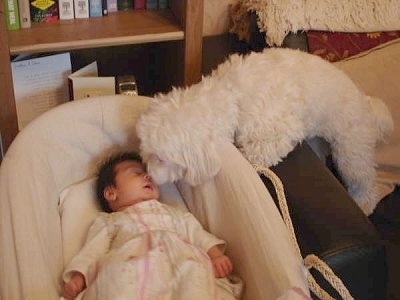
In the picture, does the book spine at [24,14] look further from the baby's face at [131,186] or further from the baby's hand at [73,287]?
the baby's hand at [73,287]

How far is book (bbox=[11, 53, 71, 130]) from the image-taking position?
1.68 meters

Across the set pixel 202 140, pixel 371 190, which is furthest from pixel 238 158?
pixel 371 190

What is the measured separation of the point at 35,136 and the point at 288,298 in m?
0.70

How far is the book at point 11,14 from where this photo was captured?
157 centimetres

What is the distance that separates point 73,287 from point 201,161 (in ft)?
1.23

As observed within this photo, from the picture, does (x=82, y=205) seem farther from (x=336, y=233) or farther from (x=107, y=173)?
(x=336, y=233)

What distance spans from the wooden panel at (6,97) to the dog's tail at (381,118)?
101 centimetres

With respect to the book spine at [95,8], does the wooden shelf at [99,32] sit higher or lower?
lower

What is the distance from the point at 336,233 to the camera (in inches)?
42.1

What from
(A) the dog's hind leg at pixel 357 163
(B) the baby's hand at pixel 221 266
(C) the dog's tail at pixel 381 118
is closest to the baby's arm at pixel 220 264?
(B) the baby's hand at pixel 221 266

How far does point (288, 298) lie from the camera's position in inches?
37.0

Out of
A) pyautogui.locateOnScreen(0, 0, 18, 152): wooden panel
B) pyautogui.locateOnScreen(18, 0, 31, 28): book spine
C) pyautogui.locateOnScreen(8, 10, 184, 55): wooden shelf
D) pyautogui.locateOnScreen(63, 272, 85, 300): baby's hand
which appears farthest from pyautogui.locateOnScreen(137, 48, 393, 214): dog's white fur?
pyautogui.locateOnScreen(18, 0, 31, 28): book spine

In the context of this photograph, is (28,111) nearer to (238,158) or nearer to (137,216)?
(137,216)

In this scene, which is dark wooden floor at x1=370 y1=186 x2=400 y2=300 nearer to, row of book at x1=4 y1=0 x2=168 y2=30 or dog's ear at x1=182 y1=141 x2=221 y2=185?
dog's ear at x1=182 y1=141 x2=221 y2=185
